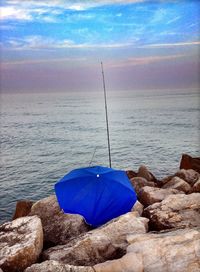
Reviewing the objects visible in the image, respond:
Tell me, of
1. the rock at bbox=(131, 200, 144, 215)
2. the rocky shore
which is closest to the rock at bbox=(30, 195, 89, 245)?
the rocky shore

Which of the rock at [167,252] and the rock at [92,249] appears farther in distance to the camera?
the rock at [92,249]

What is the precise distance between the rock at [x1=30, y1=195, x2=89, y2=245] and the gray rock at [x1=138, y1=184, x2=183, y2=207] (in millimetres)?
2209

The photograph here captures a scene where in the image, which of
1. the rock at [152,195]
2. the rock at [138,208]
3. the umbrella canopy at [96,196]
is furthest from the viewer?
the rock at [152,195]

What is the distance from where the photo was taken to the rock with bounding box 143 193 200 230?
7.97 m

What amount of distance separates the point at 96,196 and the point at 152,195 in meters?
1.98

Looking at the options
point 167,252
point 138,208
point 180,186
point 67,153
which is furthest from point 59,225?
point 67,153

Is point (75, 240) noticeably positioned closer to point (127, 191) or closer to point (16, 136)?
point (127, 191)

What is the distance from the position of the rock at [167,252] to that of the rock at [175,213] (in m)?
1.44

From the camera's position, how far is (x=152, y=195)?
10.1 meters

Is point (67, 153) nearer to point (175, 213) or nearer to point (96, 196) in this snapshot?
point (96, 196)

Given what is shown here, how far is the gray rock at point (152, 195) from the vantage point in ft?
32.8

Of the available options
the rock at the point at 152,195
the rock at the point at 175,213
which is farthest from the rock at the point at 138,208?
the rock at the point at 175,213

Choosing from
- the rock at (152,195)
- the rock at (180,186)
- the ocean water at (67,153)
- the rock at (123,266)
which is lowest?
the ocean water at (67,153)

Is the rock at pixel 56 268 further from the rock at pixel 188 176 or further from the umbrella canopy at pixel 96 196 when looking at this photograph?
the rock at pixel 188 176
